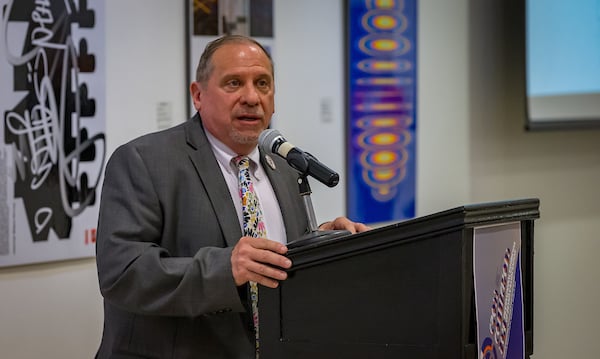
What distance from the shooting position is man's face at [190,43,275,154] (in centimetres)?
222

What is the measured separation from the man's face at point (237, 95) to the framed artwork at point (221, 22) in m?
1.15

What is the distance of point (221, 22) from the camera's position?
136 inches

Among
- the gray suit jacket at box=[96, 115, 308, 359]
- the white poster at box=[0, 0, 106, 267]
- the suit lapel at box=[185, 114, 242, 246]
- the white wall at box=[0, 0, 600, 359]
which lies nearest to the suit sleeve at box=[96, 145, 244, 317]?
the gray suit jacket at box=[96, 115, 308, 359]

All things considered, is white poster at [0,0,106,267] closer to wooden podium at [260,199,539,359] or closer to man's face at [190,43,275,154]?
man's face at [190,43,275,154]

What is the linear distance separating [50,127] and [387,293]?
69.6 inches

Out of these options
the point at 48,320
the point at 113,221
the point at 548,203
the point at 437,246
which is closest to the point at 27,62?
the point at 48,320

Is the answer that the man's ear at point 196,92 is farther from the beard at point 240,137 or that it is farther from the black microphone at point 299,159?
the black microphone at point 299,159

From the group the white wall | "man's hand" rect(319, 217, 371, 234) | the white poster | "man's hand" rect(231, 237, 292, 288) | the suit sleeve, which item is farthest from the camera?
the white wall

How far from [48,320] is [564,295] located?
9.90ft

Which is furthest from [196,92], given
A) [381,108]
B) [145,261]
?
[381,108]

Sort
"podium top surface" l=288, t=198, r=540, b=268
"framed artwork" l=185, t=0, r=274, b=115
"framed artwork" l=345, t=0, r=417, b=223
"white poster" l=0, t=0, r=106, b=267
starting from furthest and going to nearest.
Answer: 1. "framed artwork" l=345, t=0, r=417, b=223
2. "framed artwork" l=185, t=0, r=274, b=115
3. "white poster" l=0, t=0, r=106, b=267
4. "podium top surface" l=288, t=198, r=540, b=268

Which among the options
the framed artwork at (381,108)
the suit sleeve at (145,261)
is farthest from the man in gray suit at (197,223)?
the framed artwork at (381,108)

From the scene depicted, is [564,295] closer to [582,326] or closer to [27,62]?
[582,326]

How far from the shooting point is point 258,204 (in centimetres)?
224
